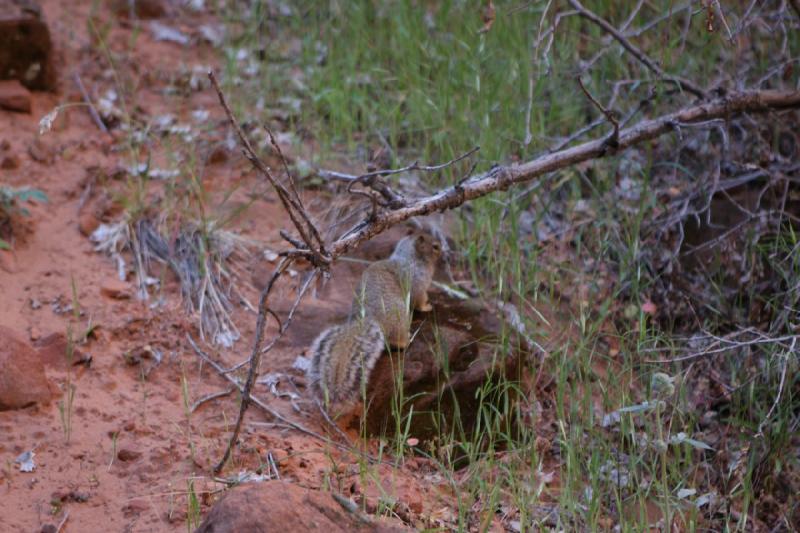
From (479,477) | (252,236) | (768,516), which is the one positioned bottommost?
(768,516)

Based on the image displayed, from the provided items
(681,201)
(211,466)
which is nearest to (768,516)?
(681,201)

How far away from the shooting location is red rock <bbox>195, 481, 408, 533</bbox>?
2846 millimetres

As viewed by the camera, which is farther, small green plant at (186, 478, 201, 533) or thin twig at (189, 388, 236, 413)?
thin twig at (189, 388, 236, 413)

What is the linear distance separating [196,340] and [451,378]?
1430 millimetres

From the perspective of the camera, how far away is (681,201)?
543 cm

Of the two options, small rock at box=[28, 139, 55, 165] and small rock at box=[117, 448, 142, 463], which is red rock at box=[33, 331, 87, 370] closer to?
small rock at box=[117, 448, 142, 463]

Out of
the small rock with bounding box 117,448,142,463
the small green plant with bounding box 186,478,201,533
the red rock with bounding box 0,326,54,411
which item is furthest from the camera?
the red rock with bounding box 0,326,54,411

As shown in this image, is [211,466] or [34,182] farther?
[34,182]

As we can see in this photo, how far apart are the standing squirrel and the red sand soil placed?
25 cm

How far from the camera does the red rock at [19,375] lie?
397cm

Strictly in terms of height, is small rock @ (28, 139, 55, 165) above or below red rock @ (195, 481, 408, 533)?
above

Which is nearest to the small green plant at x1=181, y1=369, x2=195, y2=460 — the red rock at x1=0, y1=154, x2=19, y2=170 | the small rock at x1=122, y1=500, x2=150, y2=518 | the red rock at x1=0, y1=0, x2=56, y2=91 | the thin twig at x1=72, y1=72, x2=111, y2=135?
the small rock at x1=122, y1=500, x2=150, y2=518

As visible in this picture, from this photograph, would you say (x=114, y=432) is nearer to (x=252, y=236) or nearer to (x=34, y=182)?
(x=252, y=236)

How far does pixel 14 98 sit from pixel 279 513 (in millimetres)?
4425
